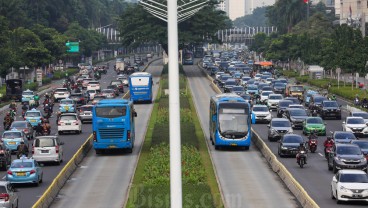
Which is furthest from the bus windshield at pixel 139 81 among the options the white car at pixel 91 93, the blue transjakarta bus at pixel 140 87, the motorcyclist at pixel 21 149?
the motorcyclist at pixel 21 149

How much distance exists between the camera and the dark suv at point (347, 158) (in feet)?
170

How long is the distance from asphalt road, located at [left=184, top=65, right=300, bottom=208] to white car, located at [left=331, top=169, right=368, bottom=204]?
1.83m

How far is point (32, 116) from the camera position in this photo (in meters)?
83.7

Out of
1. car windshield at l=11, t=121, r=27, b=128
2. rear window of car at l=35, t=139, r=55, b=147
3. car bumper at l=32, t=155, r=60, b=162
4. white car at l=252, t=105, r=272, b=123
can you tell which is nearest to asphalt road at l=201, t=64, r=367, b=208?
car bumper at l=32, t=155, r=60, b=162

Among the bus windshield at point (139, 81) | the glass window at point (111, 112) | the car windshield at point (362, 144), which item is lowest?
the car windshield at point (362, 144)

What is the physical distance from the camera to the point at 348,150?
5300 centimetres

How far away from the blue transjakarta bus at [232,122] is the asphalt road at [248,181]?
794mm

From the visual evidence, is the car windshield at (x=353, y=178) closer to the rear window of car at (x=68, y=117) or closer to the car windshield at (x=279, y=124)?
the car windshield at (x=279, y=124)

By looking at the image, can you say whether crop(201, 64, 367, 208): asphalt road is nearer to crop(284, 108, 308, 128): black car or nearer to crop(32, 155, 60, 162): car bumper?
crop(284, 108, 308, 128): black car

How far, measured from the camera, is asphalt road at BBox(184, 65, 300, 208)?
44.2 m

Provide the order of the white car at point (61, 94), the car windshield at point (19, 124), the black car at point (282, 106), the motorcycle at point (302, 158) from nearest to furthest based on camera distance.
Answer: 1. the motorcycle at point (302, 158)
2. the car windshield at point (19, 124)
3. the black car at point (282, 106)
4. the white car at point (61, 94)

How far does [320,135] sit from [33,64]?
86776 millimetres

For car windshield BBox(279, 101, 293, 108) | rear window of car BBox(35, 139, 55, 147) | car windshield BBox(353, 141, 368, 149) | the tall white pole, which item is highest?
the tall white pole

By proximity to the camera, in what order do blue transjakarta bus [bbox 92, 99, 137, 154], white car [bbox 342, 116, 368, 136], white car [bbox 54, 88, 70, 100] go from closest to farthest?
blue transjakarta bus [bbox 92, 99, 137, 154]
white car [bbox 342, 116, 368, 136]
white car [bbox 54, 88, 70, 100]
